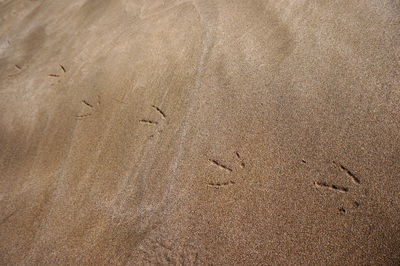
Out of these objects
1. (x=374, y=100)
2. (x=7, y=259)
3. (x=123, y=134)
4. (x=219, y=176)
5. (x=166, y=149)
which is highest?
(x=374, y=100)

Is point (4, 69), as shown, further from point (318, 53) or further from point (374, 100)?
point (374, 100)

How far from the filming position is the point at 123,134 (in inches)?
62.7

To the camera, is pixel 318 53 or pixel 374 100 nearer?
pixel 374 100

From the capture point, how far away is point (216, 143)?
56.2 inches

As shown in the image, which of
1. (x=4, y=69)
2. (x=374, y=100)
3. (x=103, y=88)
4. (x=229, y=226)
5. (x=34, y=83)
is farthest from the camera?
(x=4, y=69)

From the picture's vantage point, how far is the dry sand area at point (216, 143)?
1.16m

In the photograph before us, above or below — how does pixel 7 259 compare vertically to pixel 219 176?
below

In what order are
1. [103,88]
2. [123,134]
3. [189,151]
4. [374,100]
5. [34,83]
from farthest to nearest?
[34,83], [103,88], [123,134], [189,151], [374,100]

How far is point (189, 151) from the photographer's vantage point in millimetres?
1436

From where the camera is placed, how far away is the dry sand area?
1.16 m

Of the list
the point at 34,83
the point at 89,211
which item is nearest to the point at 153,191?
the point at 89,211

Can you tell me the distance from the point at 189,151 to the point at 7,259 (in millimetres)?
996

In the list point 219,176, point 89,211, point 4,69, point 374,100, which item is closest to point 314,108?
point 374,100

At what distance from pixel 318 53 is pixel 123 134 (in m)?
1.12
